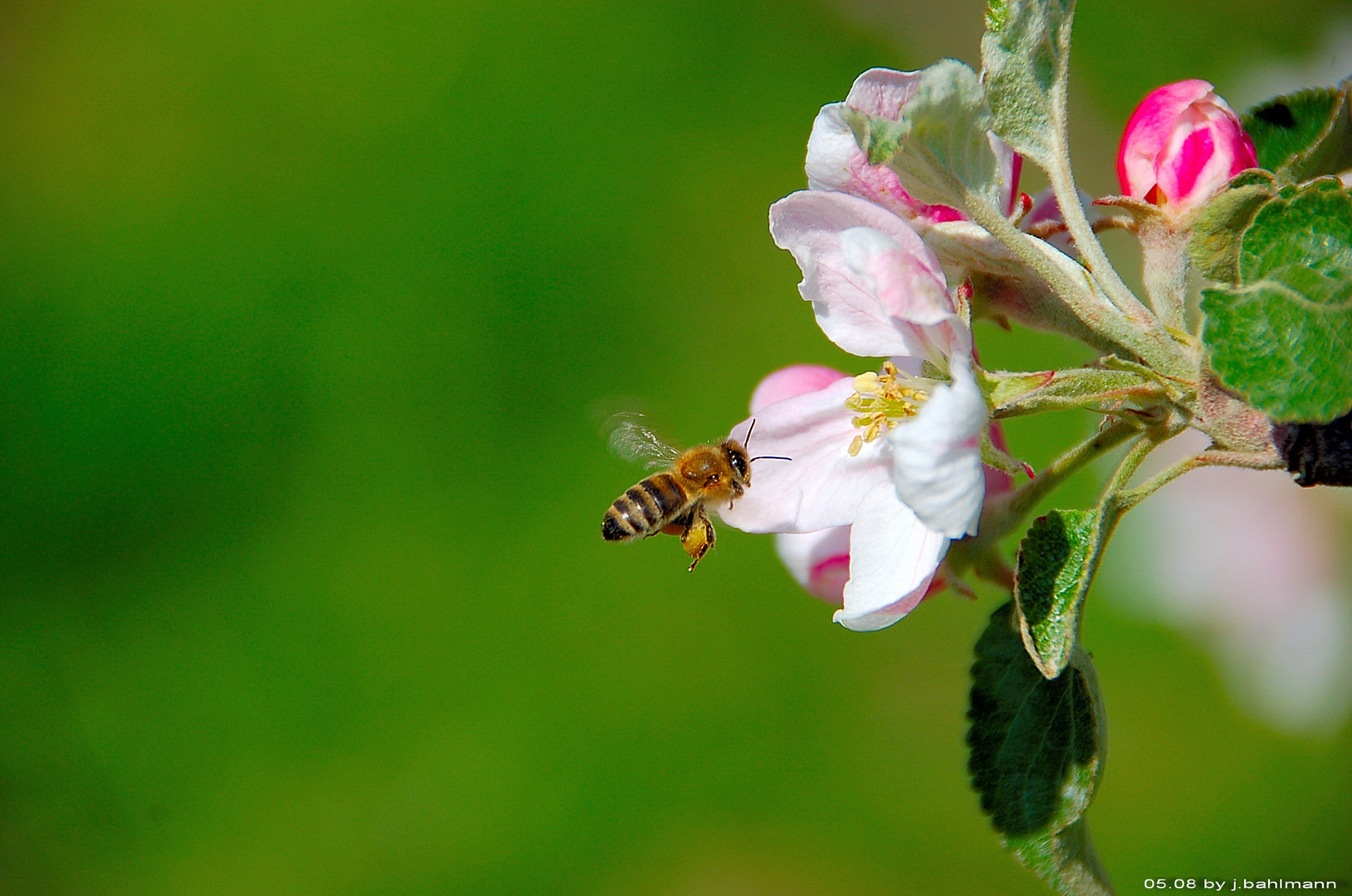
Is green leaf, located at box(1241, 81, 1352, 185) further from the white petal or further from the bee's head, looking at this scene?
the bee's head

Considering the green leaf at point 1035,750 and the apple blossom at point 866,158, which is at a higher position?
the apple blossom at point 866,158

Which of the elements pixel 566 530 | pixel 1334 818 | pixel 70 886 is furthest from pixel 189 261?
pixel 1334 818

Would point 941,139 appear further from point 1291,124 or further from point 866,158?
point 1291,124

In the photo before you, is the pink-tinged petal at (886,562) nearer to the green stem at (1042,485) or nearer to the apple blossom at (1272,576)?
the green stem at (1042,485)

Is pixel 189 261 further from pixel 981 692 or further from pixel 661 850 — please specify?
pixel 981 692

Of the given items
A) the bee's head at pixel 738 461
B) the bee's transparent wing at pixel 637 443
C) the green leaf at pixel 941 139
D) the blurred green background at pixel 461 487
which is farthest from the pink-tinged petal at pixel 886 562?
the blurred green background at pixel 461 487
